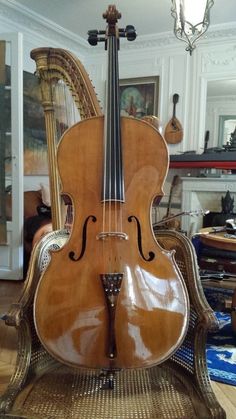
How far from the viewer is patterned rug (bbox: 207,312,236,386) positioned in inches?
66.8

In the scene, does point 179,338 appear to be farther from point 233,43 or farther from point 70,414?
point 233,43

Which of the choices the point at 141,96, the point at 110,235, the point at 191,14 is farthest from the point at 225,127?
the point at 110,235

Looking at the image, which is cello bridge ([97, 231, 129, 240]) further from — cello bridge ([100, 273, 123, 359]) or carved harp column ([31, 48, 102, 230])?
carved harp column ([31, 48, 102, 230])

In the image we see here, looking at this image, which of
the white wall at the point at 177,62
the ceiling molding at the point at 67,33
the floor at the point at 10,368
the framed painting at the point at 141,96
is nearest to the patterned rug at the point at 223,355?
the floor at the point at 10,368

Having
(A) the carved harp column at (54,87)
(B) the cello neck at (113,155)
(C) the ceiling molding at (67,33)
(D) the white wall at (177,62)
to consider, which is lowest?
(B) the cello neck at (113,155)

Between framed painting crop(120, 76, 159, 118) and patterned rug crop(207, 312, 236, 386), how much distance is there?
9.91ft

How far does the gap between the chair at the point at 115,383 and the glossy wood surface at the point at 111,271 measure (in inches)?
5.4

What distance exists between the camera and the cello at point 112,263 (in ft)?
3.08

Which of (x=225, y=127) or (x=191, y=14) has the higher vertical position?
(x=191, y=14)

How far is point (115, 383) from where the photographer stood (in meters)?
1.11

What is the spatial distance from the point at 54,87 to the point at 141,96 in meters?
3.22

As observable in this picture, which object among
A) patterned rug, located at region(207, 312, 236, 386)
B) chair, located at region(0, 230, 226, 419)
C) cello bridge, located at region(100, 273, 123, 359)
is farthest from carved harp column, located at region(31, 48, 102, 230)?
patterned rug, located at region(207, 312, 236, 386)

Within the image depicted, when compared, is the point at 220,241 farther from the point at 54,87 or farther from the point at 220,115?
the point at 220,115

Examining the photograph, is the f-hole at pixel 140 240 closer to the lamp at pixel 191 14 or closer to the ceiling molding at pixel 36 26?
the lamp at pixel 191 14
